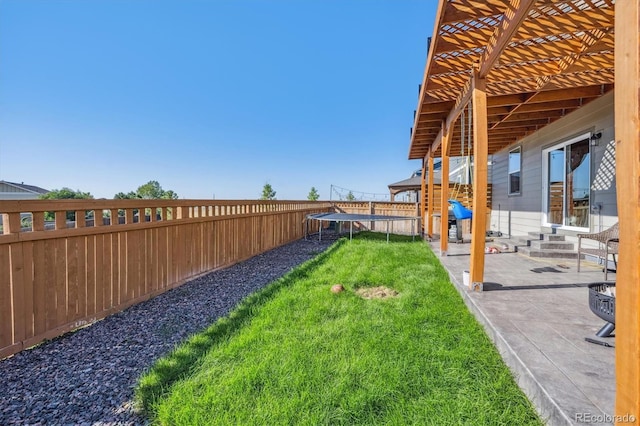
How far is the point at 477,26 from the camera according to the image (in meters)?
3.03

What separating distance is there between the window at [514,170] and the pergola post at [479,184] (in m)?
5.59

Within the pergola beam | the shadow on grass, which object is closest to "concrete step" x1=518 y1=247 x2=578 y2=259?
the pergola beam

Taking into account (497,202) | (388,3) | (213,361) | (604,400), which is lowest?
(213,361)

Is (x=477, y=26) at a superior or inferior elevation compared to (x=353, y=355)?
superior

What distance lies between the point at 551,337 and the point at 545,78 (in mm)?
3801

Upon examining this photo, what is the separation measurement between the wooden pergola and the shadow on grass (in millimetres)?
2306

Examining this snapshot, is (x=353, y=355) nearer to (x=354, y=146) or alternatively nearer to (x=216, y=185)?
(x=354, y=146)

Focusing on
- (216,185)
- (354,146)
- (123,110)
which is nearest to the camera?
(123,110)

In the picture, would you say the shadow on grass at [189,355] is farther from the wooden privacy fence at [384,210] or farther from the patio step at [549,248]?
the wooden privacy fence at [384,210]

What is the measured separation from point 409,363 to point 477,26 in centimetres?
335

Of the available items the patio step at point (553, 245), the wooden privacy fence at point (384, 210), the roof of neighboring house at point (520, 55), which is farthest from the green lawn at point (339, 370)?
the wooden privacy fence at point (384, 210)

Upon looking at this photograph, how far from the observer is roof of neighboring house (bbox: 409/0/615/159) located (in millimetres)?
2725

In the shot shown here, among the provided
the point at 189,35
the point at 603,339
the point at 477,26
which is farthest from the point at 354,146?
the point at 603,339

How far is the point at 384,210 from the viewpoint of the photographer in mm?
12031
